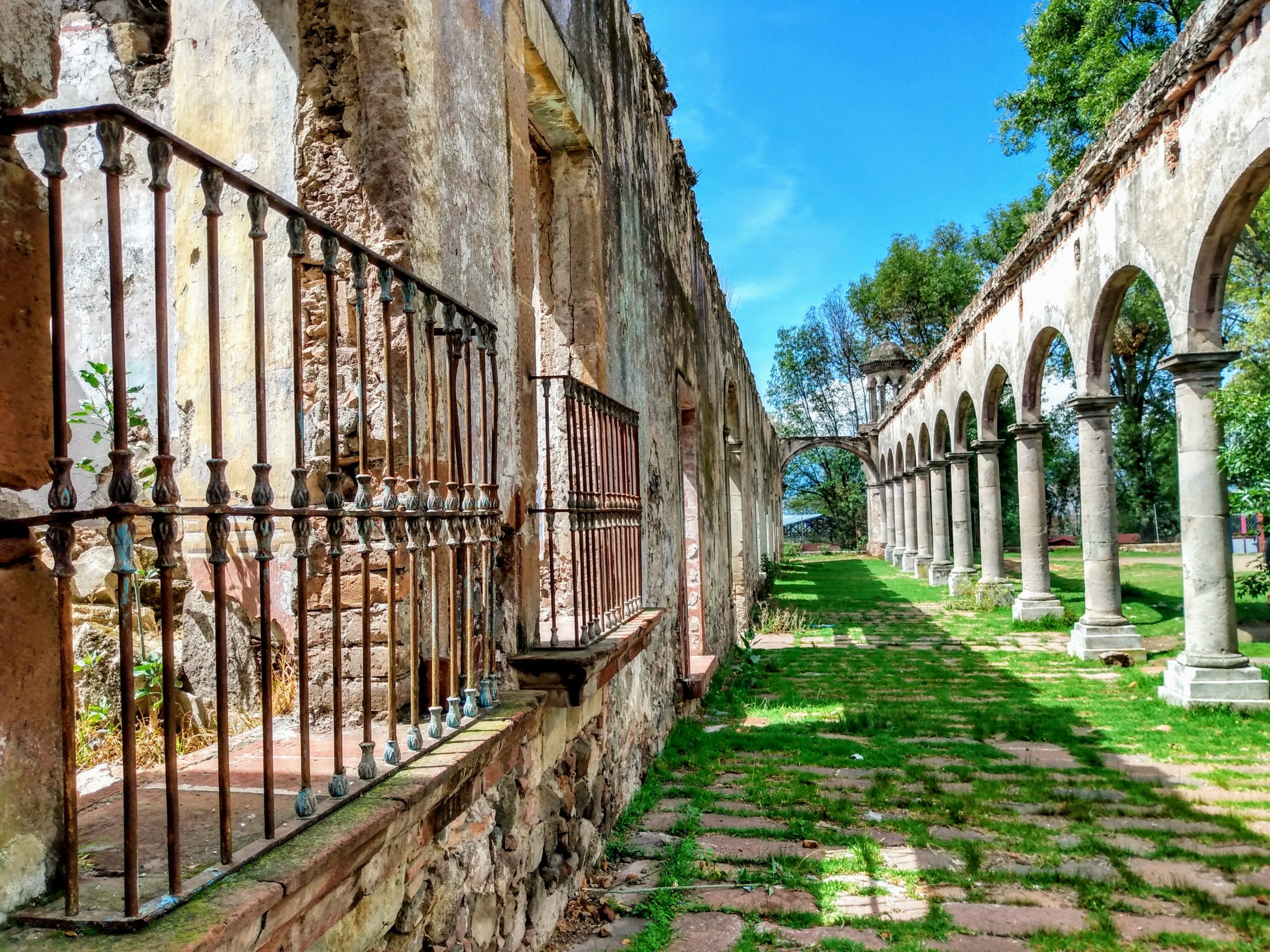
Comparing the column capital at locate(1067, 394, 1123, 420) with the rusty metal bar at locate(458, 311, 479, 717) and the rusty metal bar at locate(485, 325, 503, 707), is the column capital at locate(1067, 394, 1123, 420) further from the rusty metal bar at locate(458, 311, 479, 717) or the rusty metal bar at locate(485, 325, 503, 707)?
the rusty metal bar at locate(458, 311, 479, 717)

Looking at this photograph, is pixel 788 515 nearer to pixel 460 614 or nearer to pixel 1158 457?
pixel 1158 457

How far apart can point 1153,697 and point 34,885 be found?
8.27m

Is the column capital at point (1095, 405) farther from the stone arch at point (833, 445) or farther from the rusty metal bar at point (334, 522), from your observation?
the stone arch at point (833, 445)

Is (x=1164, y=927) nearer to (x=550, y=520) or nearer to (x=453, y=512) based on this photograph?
(x=550, y=520)

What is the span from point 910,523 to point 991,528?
10.7 meters

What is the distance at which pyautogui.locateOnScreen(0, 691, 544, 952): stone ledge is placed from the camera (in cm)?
123

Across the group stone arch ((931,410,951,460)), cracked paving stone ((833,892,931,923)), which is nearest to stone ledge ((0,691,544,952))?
cracked paving stone ((833,892,931,923))

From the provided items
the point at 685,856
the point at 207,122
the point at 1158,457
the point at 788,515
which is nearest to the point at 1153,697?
the point at 685,856

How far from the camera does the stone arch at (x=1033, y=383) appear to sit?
12.2m

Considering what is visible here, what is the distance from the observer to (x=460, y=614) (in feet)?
8.81

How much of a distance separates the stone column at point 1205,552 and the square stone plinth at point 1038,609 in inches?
197

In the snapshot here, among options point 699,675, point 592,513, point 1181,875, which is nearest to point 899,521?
point 699,675

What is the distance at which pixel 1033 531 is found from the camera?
40.9 ft

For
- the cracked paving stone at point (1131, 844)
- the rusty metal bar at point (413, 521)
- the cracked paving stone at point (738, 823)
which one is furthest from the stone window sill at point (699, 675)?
the rusty metal bar at point (413, 521)
